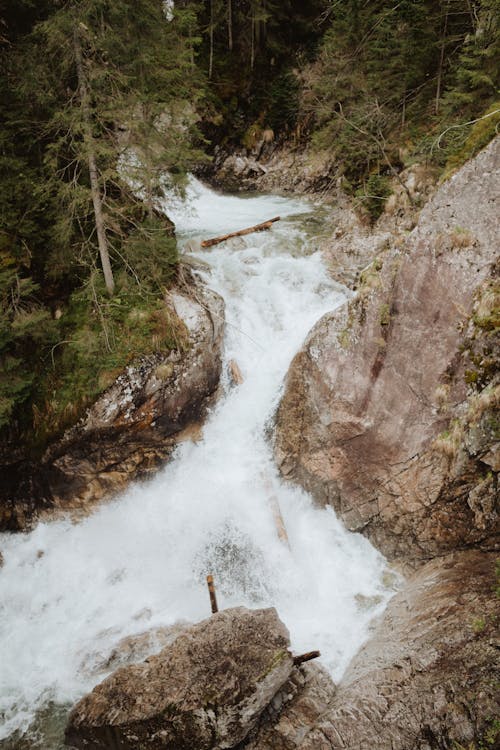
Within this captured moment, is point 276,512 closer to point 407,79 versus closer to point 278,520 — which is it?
point 278,520

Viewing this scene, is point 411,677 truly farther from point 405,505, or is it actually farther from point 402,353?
point 402,353

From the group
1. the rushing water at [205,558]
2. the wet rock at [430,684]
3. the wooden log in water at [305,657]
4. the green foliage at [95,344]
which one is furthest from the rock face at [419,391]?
the green foliage at [95,344]

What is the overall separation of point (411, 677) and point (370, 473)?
4175mm

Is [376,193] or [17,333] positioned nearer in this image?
[17,333]

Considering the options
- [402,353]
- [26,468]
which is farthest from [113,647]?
[402,353]

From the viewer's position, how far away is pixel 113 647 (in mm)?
8016

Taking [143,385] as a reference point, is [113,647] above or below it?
below

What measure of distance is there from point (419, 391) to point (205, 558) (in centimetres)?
614

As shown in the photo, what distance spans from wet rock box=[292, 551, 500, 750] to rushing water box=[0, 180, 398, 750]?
63.9 inches

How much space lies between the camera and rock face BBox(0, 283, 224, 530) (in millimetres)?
9758

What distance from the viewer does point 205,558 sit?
9242 mm

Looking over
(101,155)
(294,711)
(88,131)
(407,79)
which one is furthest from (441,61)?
(294,711)

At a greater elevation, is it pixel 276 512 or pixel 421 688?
pixel 421 688

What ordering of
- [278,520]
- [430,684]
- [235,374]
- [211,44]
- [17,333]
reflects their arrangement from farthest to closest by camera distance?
[211,44], [235,374], [278,520], [17,333], [430,684]
